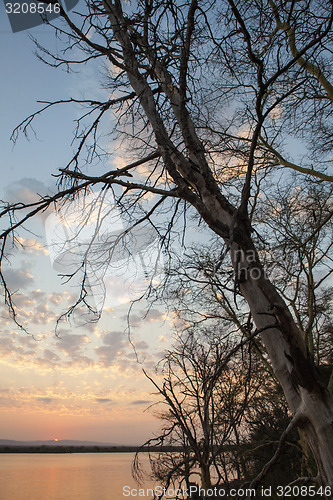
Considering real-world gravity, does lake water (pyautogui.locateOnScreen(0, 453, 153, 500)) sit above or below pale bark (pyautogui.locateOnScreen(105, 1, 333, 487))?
below

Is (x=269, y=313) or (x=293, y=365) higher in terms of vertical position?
(x=269, y=313)

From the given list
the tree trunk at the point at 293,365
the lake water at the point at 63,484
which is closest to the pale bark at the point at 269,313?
the tree trunk at the point at 293,365

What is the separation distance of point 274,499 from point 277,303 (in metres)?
8.71

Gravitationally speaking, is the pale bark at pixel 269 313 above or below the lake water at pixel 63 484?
above

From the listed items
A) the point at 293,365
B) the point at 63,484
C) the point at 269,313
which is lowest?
the point at 63,484

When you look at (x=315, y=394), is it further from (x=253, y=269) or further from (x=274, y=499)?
(x=274, y=499)

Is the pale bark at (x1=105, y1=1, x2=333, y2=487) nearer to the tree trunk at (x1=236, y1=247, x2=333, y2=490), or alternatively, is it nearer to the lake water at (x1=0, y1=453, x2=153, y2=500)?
the tree trunk at (x1=236, y1=247, x2=333, y2=490)

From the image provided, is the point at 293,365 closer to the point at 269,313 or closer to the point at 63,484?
the point at 269,313

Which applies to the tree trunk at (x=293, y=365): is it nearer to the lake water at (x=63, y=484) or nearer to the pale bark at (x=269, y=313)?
the pale bark at (x=269, y=313)

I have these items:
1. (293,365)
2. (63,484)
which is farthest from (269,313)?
(63,484)

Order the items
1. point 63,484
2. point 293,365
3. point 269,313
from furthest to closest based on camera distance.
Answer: point 63,484 → point 269,313 → point 293,365

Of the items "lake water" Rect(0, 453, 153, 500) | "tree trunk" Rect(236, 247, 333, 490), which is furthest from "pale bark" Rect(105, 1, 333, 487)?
"lake water" Rect(0, 453, 153, 500)

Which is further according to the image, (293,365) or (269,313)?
(269,313)

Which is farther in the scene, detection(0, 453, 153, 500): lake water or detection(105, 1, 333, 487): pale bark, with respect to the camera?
detection(0, 453, 153, 500): lake water
